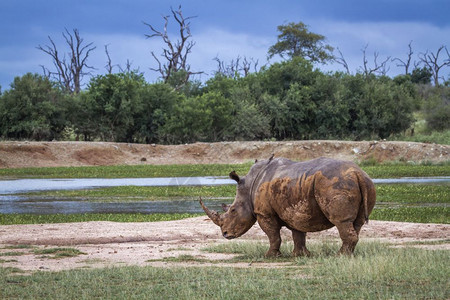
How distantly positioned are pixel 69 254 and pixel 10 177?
32340 millimetres

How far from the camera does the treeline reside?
60.8 m

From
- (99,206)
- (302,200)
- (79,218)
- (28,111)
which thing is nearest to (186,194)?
(99,206)

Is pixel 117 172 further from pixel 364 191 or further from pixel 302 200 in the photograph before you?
pixel 364 191

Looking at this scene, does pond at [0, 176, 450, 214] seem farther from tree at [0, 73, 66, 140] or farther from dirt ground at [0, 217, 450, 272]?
tree at [0, 73, 66, 140]

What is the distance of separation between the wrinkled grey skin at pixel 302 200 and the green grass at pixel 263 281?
2.17 ft

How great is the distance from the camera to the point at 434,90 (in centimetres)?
9112

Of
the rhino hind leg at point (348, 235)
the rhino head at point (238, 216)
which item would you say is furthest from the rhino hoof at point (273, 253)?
the rhino hind leg at point (348, 235)

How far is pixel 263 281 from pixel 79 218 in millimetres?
12876

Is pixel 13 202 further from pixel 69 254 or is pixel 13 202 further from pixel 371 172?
pixel 371 172

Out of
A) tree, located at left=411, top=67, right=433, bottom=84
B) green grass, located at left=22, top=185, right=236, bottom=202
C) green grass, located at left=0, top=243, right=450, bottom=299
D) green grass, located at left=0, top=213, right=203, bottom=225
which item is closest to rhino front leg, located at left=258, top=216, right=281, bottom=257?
green grass, located at left=0, top=243, right=450, bottom=299

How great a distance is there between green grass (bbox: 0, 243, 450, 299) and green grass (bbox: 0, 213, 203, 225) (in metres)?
9.54

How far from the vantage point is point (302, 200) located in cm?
1148

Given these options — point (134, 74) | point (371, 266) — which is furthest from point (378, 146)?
point (371, 266)

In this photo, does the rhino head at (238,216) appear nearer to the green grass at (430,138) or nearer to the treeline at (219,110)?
the treeline at (219,110)
